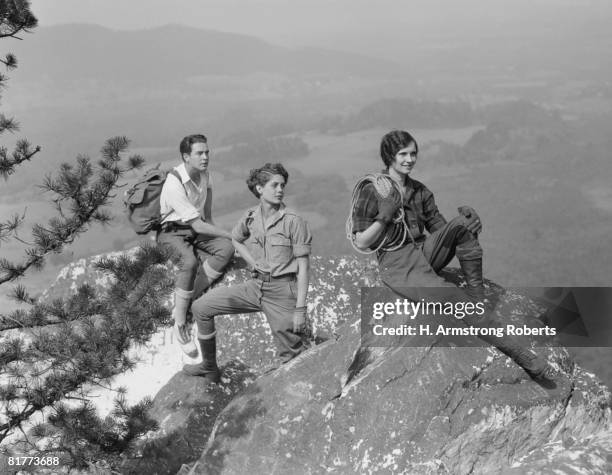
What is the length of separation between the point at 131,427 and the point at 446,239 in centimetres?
369

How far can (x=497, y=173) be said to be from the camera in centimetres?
19725

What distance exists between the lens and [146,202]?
8.41 m

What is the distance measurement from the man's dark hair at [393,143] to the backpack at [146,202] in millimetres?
3297

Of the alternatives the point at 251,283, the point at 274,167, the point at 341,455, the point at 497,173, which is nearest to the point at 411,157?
the point at 274,167

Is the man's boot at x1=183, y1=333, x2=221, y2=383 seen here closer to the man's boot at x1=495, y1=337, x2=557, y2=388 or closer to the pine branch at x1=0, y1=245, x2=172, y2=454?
the pine branch at x1=0, y1=245, x2=172, y2=454

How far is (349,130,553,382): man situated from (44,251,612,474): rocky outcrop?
395mm

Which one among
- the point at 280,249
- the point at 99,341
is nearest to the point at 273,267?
the point at 280,249

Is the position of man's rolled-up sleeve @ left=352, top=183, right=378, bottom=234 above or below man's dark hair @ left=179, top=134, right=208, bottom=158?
below

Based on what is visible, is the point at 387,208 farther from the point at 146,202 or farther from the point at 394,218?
the point at 146,202

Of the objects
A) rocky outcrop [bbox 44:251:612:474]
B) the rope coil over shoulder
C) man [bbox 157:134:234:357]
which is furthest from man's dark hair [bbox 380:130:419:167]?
man [bbox 157:134:234:357]

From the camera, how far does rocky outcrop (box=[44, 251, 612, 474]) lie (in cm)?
564

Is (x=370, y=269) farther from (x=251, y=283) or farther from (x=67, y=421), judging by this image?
(x=67, y=421)

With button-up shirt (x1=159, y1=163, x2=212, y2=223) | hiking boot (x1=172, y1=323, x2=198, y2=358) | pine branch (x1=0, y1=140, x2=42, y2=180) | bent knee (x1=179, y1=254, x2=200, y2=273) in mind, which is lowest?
hiking boot (x1=172, y1=323, x2=198, y2=358)

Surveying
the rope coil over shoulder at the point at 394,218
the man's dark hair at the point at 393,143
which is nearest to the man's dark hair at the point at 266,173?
the rope coil over shoulder at the point at 394,218
